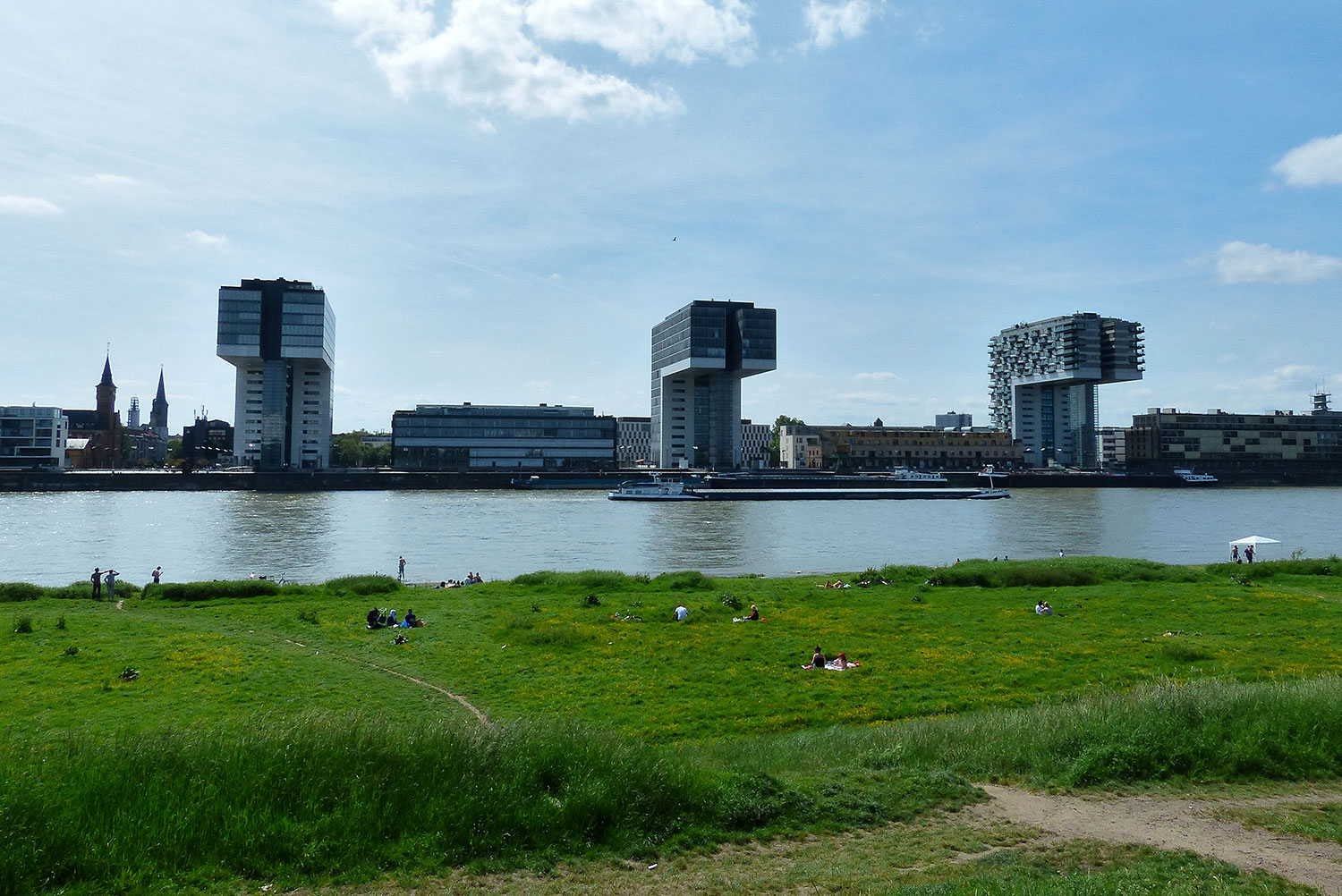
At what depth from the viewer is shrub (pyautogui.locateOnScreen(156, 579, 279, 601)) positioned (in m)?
36.2

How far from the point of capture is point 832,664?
73.5 ft

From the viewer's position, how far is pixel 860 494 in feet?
499

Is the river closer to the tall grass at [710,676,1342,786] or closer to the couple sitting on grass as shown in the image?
the couple sitting on grass

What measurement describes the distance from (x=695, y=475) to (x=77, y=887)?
6723 inches

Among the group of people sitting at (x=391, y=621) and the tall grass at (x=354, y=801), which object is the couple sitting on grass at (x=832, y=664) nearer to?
the tall grass at (x=354, y=801)

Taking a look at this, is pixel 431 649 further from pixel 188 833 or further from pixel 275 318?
pixel 275 318

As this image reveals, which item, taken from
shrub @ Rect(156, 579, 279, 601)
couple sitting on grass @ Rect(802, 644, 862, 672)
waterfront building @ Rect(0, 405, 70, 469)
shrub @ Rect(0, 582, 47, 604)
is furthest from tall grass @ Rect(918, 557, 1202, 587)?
waterfront building @ Rect(0, 405, 70, 469)

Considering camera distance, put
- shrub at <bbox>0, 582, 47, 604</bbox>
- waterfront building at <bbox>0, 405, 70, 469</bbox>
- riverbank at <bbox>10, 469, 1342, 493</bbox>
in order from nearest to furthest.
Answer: shrub at <bbox>0, 582, 47, 604</bbox> → riverbank at <bbox>10, 469, 1342, 493</bbox> → waterfront building at <bbox>0, 405, 70, 469</bbox>

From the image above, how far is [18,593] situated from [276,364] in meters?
157

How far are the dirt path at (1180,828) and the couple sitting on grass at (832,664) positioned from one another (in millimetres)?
10165

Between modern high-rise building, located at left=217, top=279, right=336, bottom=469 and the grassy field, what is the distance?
154 m

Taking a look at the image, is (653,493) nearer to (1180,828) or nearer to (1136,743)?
(1136,743)

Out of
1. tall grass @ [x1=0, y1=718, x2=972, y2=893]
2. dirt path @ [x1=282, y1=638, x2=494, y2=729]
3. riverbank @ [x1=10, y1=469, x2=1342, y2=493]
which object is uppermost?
riverbank @ [x1=10, y1=469, x2=1342, y2=493]

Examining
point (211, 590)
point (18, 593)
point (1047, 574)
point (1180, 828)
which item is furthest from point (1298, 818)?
point (18, 593)
